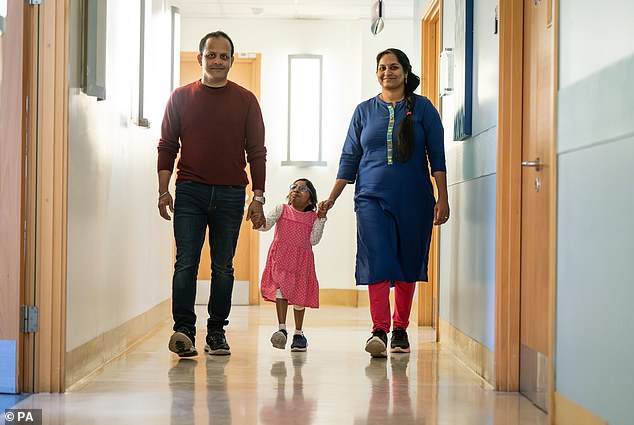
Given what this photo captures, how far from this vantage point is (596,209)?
8.34ft

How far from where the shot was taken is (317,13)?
8.05m

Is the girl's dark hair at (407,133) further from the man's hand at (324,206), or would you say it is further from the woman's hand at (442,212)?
the man's hand at (324,206)

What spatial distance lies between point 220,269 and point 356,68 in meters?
4.10

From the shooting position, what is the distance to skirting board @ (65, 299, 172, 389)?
11.9ft

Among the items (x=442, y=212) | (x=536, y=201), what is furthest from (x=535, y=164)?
(x=442, y=212)

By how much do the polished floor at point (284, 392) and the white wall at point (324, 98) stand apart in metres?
3.24

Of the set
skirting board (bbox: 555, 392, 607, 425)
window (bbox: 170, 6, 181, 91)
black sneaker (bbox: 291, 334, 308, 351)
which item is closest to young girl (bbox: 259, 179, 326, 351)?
black sneaker (bbox: 291, 334, 308, 351)

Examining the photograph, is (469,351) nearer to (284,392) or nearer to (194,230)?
(284,392)

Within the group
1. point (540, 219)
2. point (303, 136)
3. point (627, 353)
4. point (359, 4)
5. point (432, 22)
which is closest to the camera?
point (627, 353)

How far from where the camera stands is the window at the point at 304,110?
8227mm

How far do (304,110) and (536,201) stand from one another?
4.93m

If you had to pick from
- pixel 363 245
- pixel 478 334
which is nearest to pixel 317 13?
pixel 363 245

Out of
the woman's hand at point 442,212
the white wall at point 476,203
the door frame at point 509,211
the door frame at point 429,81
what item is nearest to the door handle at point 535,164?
the door frame at point 509,211

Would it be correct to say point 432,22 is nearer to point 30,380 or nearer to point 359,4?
point 359,4
